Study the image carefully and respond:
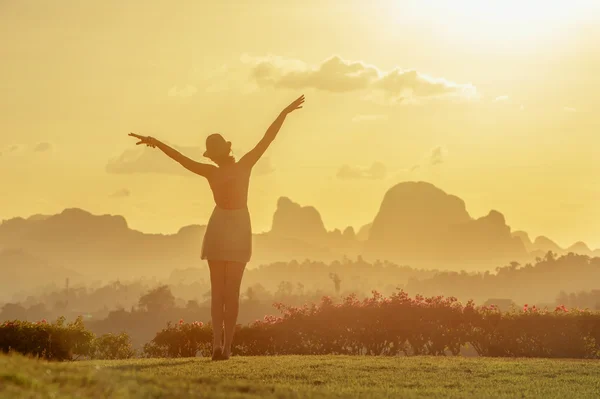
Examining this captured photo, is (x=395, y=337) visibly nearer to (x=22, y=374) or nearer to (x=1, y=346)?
(x=1, y=346)

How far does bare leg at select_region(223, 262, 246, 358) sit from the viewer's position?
34.0 feet

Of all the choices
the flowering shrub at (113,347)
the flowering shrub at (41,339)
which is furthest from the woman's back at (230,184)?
the flowering shrub at (113,347)

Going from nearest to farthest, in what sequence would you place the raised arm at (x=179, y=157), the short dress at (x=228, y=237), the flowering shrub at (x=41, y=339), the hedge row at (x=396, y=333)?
1. the short dress at (x=228, y=237)
2. the raised arm at (x=179, y=157)
3. the flowering shrub at (x=41, y=339)
4. the hedge row at (x=396, y=333)

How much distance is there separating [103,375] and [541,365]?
263 inches

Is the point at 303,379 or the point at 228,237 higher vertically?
the point at 228,237

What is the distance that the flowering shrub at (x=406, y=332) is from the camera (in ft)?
47.9

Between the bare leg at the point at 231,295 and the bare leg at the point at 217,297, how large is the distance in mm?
66

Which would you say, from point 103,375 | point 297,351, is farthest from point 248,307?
point 103,375

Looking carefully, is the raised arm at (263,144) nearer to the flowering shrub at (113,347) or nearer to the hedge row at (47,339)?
the hedge row at (47,339)

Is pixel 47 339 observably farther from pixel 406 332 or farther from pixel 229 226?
pixel 406 332

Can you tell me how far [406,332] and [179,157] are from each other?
22.5 ft

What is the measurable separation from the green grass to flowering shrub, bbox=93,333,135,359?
483 cm

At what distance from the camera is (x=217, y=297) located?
1043 cm

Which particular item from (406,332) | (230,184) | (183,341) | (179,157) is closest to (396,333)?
(406,332)
